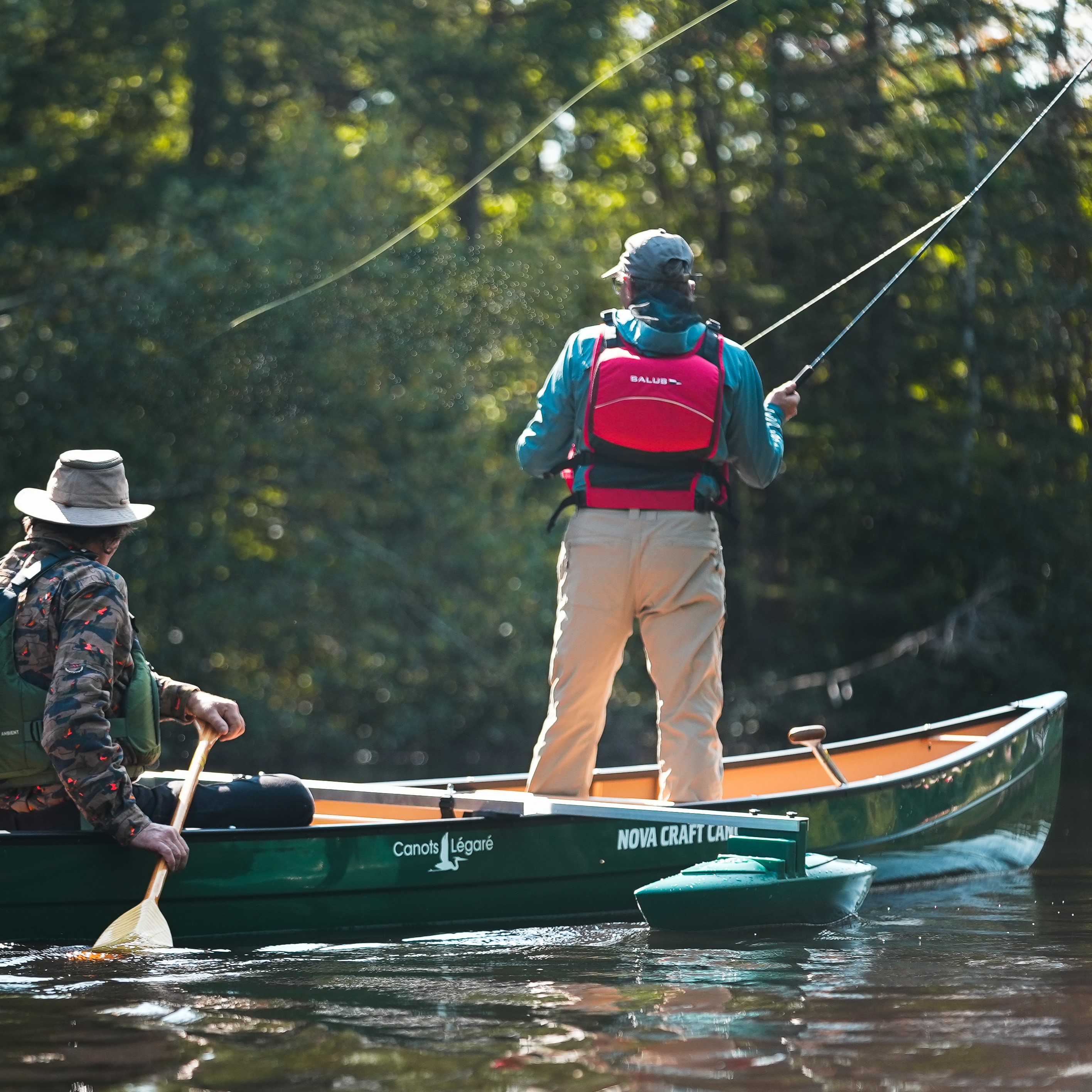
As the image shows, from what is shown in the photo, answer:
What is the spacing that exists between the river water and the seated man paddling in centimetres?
37

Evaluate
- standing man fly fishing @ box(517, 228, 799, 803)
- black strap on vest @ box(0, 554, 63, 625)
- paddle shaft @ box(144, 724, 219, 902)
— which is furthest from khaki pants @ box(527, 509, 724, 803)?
black strap on vest @ box(0, 554, 63, 625)

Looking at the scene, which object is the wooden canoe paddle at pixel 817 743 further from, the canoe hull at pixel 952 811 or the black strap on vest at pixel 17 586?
the black strap on vest at pixel 17 586

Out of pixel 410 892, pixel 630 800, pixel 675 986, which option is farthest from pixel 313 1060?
pixel 630 800

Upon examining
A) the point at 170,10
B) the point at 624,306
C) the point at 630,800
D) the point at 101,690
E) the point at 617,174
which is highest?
Result: the point at 170,10

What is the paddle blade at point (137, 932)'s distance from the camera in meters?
4.46

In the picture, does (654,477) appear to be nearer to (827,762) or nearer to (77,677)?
(827,762)

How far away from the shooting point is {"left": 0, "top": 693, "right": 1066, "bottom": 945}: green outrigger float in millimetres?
4594

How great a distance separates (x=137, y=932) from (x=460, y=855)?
99 cm

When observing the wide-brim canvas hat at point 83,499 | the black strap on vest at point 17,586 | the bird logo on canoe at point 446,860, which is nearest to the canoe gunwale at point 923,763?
the bird logo on canoe at point 446,860

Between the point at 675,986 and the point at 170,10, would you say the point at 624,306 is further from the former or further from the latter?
the point at 170,10

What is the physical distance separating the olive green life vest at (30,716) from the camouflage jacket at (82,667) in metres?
0.02

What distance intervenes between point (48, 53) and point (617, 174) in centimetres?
538

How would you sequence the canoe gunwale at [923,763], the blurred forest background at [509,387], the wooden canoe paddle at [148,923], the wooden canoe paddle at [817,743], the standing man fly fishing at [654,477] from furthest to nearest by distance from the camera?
the blurred forest background at [509,387] < the wooden canoe paddle at [817,743] < the canoe gunwale at [923,763] < the standing man fly fishing at [654,477] < the wooden canoe paddle at [148,923]

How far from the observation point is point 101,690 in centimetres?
425
